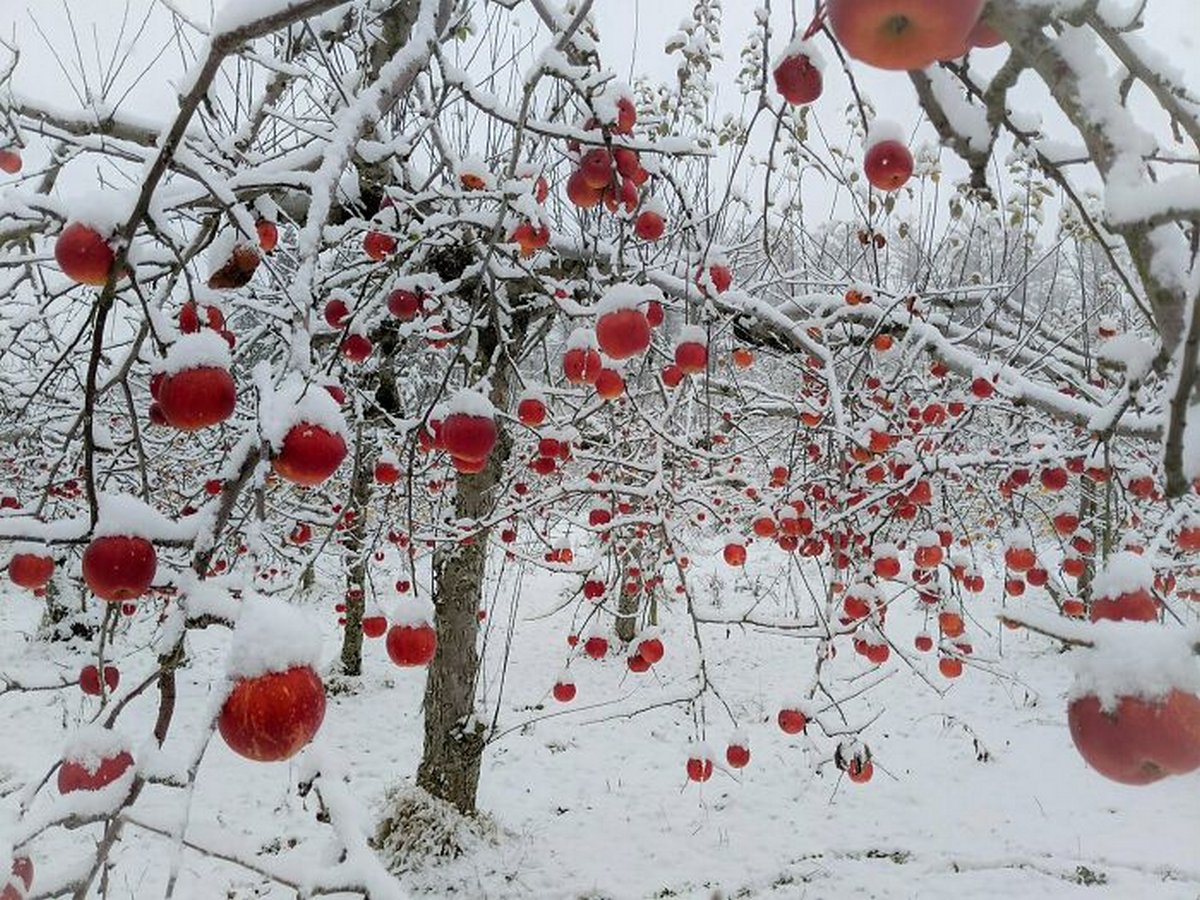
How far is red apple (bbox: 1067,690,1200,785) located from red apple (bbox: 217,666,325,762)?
88 centimetres

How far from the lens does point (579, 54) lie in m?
2.17

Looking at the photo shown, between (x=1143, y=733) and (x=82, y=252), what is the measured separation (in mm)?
1580

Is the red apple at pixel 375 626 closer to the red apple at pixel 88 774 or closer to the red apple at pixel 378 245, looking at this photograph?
the red apple at pixel 378 245

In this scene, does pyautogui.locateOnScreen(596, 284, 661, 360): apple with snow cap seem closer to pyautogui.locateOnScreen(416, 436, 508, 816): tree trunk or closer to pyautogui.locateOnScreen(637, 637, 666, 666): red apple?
pyautogui.locateOnScreen(637, 637, 666, 666): red apple

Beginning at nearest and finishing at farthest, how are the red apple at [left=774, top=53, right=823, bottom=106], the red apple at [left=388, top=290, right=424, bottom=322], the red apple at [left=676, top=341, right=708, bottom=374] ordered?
the red apple at [left=774, top=53, right=823, bottom=106], the red apple at [left=676, top=341, right=708, bottom=374], the red apple at [left=388, top=290, right=424, bottom=322]

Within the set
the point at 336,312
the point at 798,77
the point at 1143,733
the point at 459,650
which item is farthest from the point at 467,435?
the point at 459,650

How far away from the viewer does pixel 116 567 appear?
1.18m

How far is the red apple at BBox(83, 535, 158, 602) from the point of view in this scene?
117 centimetres

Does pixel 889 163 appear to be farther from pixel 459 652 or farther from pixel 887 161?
pixel 459 652

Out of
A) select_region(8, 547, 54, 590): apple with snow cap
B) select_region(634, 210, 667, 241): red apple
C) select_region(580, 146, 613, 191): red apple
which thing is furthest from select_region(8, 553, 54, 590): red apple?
select_region(634, 210, 667, 241): red apple

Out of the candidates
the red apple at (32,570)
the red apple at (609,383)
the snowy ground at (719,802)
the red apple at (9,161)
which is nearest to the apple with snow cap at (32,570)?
the red apple at (32,570)

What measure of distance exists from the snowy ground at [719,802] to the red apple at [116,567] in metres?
2.89

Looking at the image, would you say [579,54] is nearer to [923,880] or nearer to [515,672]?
[923,880]

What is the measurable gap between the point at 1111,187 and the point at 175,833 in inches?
41.9
